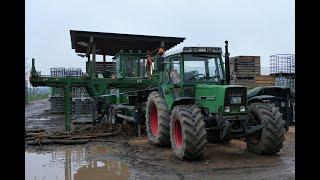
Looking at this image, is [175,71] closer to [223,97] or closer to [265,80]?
[223,97]

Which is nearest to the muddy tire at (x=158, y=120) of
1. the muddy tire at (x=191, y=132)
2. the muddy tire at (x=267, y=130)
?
the muddy tire at (x=191, y=132)

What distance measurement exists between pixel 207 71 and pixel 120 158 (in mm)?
2996

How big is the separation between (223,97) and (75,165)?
3.65 m

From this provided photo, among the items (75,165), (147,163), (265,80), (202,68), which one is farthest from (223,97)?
(265,80)

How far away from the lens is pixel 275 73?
25625mm

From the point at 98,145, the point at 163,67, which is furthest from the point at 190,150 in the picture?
the point at 98,145

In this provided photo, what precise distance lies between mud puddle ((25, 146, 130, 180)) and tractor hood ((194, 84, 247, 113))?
7.70 feet

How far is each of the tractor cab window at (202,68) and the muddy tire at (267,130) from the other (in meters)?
1.16

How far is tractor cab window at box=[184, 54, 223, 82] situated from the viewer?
35.1 feet

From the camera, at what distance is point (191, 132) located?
9148 mm

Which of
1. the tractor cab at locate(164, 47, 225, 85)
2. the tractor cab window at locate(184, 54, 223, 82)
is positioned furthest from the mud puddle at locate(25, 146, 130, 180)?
the tractor cab window at locate(184, 54, 223, 82)

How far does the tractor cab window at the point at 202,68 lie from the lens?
35.1 feet

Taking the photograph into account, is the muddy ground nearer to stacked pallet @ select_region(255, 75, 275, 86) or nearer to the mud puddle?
the mud puddle
